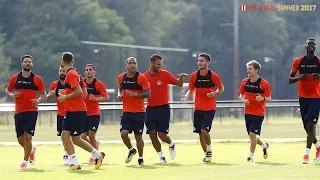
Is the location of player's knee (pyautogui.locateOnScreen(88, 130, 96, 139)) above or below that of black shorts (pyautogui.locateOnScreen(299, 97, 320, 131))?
below

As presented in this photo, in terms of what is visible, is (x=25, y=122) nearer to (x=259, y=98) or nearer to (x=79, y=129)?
(x=79, y=129)

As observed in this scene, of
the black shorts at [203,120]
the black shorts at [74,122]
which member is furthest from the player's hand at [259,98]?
the black shorts at [74,122]

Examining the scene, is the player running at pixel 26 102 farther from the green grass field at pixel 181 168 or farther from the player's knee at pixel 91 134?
the player's knee at pixel 91 134

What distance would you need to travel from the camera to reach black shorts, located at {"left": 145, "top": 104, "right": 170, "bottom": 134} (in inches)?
829

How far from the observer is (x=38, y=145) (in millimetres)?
31891

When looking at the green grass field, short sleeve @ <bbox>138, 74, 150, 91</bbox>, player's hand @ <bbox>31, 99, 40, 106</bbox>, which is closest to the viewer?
the green grass field

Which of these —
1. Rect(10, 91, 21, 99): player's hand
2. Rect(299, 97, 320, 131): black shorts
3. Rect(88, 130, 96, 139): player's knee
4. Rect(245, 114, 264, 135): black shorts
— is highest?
Rect(10, 91, 21, 99): player's hand

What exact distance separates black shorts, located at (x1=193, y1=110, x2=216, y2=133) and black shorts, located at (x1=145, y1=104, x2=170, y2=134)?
0.82 meters

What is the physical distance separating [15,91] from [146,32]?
5231 centimetres

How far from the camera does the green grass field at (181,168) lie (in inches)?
668

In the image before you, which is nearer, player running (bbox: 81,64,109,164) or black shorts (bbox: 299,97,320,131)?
black shorts (bbox: 299,97,320,131)

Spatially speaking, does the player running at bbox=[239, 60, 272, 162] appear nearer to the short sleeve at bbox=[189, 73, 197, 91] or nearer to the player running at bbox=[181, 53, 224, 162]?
the player running at bbox=[181, 53, 224, 162]

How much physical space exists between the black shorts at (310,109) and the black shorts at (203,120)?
7.15 feet

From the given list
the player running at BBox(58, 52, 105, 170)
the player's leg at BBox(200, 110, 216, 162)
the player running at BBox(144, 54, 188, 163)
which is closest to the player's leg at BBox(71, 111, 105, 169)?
the player running at BBox(58, 52, 105, 170)
